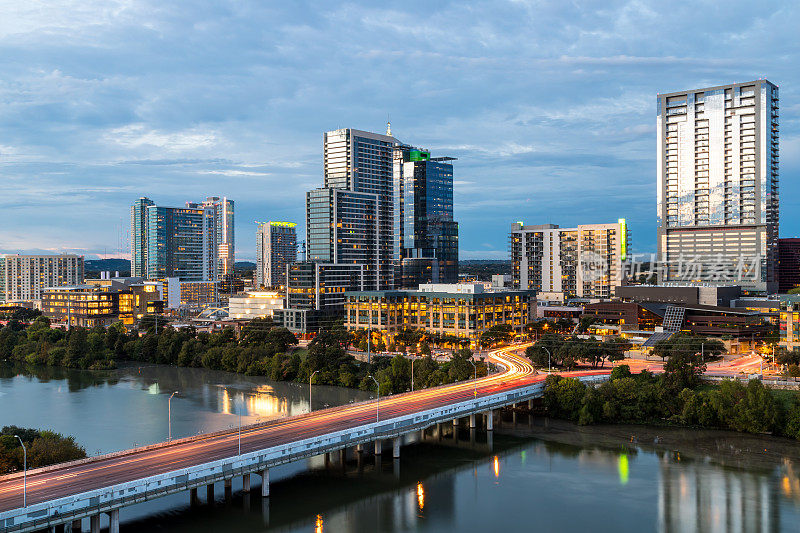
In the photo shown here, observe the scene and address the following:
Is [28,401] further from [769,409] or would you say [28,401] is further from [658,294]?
[658,294]

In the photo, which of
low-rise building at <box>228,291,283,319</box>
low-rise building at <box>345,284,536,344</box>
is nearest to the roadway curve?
low-rise building at <box>345,284,536,344</box>

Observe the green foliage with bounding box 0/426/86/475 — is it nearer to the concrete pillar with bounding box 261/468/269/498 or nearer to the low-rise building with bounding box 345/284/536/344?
the concrete pillar with bounding box 261/468/269/498

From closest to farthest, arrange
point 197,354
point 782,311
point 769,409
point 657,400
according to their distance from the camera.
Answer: point 769,409, point 657,400, point 782,311, point 197,354

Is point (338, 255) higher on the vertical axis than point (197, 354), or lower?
higher

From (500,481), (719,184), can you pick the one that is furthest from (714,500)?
(719,184)

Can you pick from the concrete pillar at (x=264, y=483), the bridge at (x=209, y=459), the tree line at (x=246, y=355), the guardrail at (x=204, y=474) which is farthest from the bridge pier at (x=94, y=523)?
the tree line at (x=246, y=355)

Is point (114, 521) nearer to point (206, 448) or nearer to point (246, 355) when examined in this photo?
point (206, 448)

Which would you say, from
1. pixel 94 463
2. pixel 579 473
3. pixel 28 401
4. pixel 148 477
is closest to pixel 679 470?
pixel 579 473
